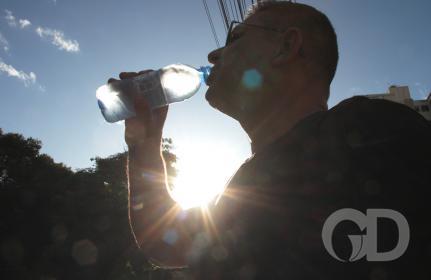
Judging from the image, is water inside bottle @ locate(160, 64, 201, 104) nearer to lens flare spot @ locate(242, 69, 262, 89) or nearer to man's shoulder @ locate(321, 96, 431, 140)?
lens flare spot @ locate(242, 69, 262, 89)

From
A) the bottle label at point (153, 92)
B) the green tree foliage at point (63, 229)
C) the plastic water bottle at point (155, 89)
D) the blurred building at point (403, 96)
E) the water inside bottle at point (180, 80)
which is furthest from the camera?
the blurred building at point (403, 96)

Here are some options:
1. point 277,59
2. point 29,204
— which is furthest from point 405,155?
point 29,204

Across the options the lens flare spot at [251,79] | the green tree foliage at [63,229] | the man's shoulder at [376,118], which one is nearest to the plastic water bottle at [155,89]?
the lens flare spot at [251,79]

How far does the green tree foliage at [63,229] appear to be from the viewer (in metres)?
19.4

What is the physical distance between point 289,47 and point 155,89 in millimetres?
1421

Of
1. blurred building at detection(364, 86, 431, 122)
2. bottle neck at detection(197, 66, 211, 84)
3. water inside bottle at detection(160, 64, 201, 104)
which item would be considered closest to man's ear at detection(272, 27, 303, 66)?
bottle neck at detection(197, 66, 211, 84)

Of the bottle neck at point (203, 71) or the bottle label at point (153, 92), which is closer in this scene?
the bottle label at point (153, 92)

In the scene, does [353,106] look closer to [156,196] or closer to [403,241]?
[403,241]

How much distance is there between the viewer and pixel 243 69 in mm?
2219

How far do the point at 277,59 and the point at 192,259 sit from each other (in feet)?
4.54

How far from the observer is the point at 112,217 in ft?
71.1

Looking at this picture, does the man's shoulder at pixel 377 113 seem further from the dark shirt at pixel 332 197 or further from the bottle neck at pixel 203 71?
the bottle neck at pixel 203 71

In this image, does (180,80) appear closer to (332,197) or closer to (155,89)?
(155,89)

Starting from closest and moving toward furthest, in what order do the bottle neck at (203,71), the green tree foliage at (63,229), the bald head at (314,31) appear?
the bald head at (314,31), the bottle neck at (203,71), the green tree foliage at (63,229)
